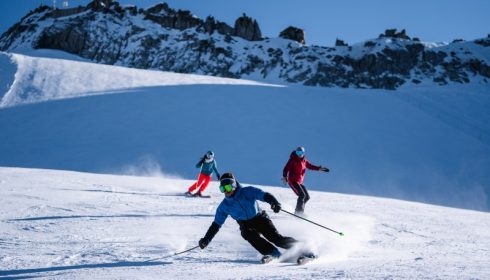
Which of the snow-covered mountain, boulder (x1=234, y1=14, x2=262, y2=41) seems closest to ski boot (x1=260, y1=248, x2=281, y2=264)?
the snow-covered mountain

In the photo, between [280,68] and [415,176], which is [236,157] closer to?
[415,176]

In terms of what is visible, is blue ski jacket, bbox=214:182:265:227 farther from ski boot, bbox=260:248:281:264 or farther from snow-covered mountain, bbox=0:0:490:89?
snow-covered mountain, bbox=0:0:490:89

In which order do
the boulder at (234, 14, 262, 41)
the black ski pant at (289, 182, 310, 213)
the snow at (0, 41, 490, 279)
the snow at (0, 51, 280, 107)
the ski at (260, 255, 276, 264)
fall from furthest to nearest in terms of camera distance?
the boulder at (234, 14, 262, 41)
the snow at (0, 51, 280, 107)
the black ski pant at (289, 182, 310, 213)
the snow at (0, 41, 490, 279)
the ski at (260, 255, 276, 264)

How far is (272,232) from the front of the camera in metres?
5.25

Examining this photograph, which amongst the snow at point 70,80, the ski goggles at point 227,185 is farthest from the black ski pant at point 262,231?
the snow at point 70,80

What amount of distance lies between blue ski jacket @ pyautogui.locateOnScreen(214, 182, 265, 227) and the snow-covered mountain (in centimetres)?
11556

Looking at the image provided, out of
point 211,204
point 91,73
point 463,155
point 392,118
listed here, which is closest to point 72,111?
point 91,73

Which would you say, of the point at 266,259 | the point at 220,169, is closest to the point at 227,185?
the point at 266,259

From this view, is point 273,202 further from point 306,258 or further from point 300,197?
point 300,197

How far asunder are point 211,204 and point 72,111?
1670 cm

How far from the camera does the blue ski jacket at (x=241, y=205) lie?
5188mm

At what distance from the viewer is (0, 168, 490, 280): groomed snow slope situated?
4.23m

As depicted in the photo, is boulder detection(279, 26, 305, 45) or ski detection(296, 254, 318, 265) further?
boulder detection(279, 26, 305, 45)

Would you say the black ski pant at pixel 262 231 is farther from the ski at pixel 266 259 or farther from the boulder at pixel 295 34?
the boulder at pixel 295 34
